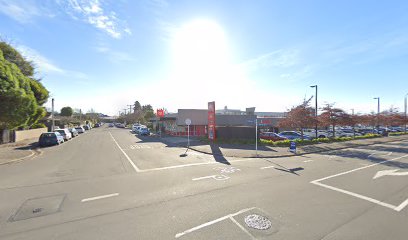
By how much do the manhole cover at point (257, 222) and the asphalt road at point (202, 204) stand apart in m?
0.02

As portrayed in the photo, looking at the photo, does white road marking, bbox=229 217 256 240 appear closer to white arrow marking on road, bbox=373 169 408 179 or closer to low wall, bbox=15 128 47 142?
white arrow marking on road, bbox=373 169 408 179

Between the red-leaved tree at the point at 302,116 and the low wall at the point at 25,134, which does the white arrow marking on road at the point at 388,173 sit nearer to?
the red-leaved tree at the point at 302,116

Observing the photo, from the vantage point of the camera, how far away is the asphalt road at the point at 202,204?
4.74 metres

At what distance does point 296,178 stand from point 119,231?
25.2 ft

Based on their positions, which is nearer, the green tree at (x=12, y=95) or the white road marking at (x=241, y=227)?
the white road marking at (x=241, y=227)

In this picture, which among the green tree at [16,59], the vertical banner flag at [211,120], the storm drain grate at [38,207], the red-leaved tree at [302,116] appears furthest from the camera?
the vertical banner flag at [211,120]

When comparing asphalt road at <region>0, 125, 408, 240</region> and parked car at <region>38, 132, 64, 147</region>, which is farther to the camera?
parked car at <region>38, 132, 64, 147</region>

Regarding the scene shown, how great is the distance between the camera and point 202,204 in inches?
246

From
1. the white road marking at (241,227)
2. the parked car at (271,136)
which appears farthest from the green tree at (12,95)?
the parked car at (271,136)

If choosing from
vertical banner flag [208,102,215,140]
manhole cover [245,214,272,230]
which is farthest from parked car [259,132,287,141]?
manhole cover [245,214,272,230]

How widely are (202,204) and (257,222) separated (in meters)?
1.75

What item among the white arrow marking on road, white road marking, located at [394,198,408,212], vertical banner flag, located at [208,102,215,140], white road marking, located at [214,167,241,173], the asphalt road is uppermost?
vertical banner flag, located at [208,102,215,140]

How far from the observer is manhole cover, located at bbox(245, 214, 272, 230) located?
16.3 ft

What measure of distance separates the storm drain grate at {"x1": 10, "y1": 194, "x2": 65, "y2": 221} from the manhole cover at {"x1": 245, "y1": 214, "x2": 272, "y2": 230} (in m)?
5.25
